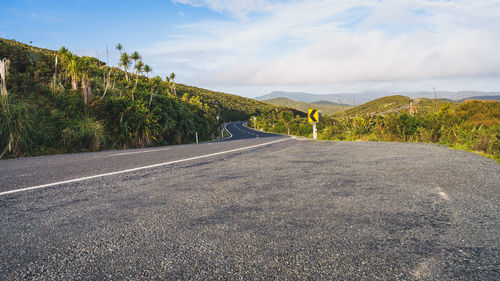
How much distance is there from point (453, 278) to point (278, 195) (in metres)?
2.24

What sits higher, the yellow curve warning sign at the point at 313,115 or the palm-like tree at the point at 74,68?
the palm-like tree at the point at 74,68

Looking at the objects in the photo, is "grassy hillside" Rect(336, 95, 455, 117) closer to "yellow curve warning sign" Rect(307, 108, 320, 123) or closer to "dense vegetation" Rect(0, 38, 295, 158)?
"yellow curve warning sign" Rect(307, 108, 320, 123)

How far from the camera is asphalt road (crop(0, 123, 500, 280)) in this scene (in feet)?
6.57

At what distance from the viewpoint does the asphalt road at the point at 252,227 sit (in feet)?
6.57

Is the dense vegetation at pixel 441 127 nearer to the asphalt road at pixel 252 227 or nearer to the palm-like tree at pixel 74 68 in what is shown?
the asphalt road at pixel 252 227

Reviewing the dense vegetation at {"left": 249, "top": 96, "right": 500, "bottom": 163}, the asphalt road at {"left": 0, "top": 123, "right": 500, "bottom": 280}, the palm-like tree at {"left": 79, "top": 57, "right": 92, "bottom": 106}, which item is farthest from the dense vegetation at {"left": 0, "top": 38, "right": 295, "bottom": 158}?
the dense vegetation at {"left": 249, "top": 96, "right": 500, "bottom": 163}

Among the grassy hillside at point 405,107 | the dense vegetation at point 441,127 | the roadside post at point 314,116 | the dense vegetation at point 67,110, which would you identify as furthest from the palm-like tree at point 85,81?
the grassy hillside at point 405,107

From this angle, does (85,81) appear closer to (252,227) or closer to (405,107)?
(252,227)

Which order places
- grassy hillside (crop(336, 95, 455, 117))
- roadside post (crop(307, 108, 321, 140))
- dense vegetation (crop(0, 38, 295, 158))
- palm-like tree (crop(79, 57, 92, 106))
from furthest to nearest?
roadside post (crop(307, 108, 321, 140))
grassy hillside (crop(336, 95, 455, 117))
palm-like tree (crop(79, 57, 92, 106))
dense vegetation (crop(0, 38, 295, 158))

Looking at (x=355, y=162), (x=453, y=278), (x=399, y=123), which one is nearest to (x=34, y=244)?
(x=453, y=278)

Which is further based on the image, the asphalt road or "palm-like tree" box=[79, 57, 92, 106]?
"palm-like tree" box=[79, 57, 92, 106]

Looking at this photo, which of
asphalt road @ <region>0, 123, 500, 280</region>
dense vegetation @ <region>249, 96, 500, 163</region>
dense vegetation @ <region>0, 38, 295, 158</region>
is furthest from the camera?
dense vegetation @ <region>0, 38, 295, 158</region>

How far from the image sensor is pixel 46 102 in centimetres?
1424

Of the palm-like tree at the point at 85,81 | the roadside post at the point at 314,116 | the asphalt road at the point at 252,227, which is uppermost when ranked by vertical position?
the palm-like tree at the point at 85,81
